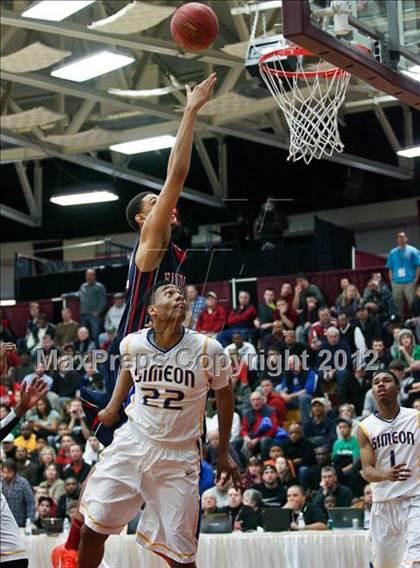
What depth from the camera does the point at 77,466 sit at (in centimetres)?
1470

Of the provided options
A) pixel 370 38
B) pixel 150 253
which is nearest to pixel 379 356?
pixel 370 38

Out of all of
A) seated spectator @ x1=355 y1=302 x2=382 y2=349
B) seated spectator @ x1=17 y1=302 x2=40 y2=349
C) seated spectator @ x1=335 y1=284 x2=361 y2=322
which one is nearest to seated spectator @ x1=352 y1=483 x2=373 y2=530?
seated spectator @ x1=355 y1=302 x2=382 y2=349

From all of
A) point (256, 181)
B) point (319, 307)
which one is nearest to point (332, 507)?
point (319, 307)

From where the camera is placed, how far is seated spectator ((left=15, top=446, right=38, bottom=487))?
1553 cm

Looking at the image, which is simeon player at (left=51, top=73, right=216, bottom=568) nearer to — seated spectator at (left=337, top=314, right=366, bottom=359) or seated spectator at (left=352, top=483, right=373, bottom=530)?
seated spectator at (left=352, top=483, right=373, bottom=530)

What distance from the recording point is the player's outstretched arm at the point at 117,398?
6.39 meters

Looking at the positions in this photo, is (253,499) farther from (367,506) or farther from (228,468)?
(228,468)

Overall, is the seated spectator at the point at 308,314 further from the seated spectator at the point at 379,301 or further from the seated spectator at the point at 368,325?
the seated spectator at the point at 368,325

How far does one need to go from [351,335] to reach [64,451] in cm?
464

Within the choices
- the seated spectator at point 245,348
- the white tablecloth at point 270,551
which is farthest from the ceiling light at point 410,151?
the white tablecloth at point 270,551

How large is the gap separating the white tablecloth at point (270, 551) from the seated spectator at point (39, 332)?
943cm

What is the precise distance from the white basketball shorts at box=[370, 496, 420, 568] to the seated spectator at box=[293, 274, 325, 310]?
8.83 meters

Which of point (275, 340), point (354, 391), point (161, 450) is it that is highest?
point (275, 340)

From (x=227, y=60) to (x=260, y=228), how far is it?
496cm
